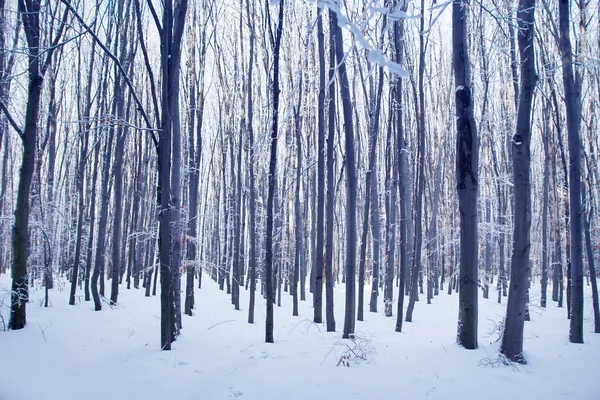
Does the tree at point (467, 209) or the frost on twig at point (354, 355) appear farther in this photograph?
the tree at point (467, 209)

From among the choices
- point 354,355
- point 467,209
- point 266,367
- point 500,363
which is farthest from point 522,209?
point 266,367

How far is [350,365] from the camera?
464 centimetres

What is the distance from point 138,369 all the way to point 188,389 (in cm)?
93

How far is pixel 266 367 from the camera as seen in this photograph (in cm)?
464

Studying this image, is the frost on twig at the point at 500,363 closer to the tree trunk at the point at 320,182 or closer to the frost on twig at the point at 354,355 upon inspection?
the frost on twig at the point at 354,355

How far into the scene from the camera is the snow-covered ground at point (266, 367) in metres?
3.65

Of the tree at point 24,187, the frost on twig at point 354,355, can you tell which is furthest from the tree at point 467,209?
the tree at point 24,187

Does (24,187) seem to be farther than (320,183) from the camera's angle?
No

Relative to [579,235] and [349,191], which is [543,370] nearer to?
[579,235]

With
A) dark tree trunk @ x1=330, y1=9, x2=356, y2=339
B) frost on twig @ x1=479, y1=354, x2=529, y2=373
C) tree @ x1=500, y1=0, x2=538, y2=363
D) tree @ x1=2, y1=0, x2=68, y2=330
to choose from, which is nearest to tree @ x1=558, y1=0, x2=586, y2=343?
tree @ x1=500, y1=0, x2=538, y2=363

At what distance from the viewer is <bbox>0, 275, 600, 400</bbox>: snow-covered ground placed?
12.0 ft

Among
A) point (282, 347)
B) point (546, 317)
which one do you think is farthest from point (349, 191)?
point (546, 317)

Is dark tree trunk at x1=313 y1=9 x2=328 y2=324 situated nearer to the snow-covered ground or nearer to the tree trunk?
the tree trunk

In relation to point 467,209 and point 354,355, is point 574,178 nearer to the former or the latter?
point 467,209
